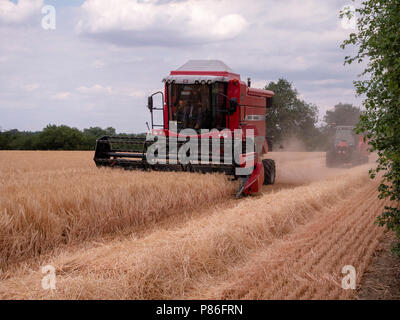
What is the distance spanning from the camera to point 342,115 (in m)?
57.8

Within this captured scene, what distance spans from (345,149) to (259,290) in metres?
17.3

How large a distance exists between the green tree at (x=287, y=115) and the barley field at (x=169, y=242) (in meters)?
22.1

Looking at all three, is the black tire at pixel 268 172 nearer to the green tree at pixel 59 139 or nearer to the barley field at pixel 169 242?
the barley field at pixel 169 242

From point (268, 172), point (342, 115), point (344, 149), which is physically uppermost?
point (342, 115)

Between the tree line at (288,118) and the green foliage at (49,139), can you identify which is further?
the green foliage at (49,139)

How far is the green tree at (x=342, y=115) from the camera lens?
56750mm

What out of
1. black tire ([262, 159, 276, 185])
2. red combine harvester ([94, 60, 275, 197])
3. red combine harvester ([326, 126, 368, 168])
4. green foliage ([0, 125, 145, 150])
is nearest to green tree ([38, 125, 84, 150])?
green foliage ([0, 125, 145, 150])

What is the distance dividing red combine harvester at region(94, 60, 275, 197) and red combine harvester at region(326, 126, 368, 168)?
9953 millimetres
